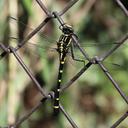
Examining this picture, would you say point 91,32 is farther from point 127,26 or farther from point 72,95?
point 72,95

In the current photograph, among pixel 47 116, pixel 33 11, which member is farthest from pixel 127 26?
pixel 33 11

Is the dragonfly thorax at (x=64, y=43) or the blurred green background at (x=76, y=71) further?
the blurred green background at (x=76, y=71)

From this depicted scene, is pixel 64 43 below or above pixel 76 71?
above

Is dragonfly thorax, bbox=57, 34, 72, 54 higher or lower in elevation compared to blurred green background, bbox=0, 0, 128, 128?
higher

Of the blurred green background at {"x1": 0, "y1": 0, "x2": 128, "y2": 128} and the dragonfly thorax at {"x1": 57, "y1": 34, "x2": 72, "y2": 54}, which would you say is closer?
the dragonfly thorax at {"x1": 57, "y1": 34, "x2": 72, "y2": 54}

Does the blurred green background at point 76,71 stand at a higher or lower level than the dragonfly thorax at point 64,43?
lower

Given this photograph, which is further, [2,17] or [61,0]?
[61,0]

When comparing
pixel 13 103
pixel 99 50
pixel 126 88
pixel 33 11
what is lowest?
pixel 126 88

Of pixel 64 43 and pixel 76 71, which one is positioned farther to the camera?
pixel 76 71
